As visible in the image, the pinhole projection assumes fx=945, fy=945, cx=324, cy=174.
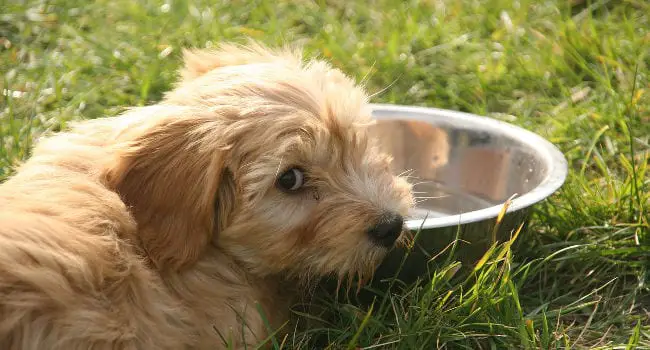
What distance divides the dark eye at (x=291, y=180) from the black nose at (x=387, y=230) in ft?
0.85

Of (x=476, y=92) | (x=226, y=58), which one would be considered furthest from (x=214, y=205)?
(x=476, y=92)

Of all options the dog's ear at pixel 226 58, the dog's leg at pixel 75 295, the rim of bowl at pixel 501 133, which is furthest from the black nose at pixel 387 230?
the dog's ear at pixel 226 58

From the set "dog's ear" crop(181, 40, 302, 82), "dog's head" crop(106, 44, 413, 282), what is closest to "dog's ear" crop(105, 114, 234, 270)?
"dog's head" crop(106, 44, 413, 282)

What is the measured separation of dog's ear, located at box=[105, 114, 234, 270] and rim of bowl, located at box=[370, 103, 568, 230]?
2.22 feet

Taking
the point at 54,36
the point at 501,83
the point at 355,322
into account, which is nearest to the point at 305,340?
the point at 355,322

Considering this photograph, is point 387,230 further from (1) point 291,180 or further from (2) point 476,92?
(2) point 476,92

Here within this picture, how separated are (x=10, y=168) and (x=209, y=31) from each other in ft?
5.79

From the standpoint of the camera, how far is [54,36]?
5.30 metres

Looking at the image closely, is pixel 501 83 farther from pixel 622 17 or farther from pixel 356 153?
pixel 356 153

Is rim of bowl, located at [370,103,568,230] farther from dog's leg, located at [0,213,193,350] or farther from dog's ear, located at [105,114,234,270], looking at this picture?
dog's leg, located at [0,213,193,350]

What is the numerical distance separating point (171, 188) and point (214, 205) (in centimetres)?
15

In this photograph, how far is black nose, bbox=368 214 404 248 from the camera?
276cm

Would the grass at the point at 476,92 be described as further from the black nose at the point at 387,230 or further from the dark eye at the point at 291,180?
the dark eye at the point at 291,180

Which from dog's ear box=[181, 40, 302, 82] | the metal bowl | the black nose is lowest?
the metal bowl
